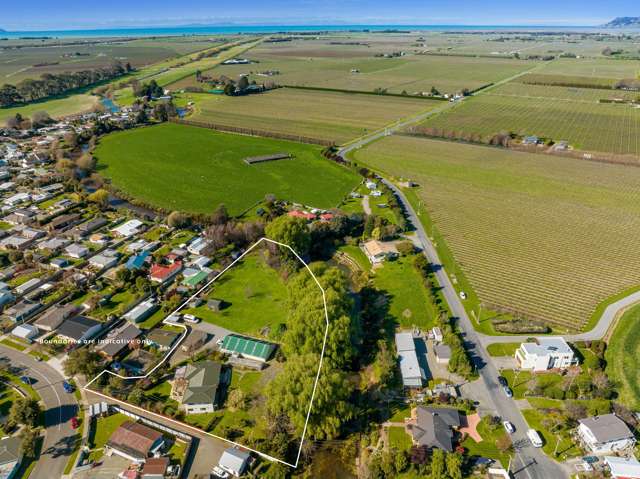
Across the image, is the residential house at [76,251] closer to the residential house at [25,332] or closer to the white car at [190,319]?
the residential house at [25,332]

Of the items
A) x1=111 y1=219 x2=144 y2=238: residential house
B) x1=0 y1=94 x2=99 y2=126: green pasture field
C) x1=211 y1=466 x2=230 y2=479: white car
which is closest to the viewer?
x1=211 y1=466 x2=230 y2=479: white car

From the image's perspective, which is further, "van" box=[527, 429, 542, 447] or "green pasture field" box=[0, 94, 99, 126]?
"green pasture field" box=[0, 94, 99, 126]

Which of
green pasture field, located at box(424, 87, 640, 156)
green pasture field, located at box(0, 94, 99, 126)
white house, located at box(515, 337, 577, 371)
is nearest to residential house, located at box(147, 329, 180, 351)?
white house, located at box(515, 337, 577, 371)

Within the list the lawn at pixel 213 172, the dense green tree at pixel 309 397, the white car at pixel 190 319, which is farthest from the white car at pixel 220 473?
the lawn at pixel 213 172

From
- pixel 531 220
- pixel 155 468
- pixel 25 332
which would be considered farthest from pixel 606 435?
pixel 25 332

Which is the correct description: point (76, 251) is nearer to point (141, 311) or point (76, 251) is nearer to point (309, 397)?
point (141, 311)

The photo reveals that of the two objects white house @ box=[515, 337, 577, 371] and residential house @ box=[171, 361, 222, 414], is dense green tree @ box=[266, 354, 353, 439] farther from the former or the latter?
white house @ box=[515, 337, 577, 371]

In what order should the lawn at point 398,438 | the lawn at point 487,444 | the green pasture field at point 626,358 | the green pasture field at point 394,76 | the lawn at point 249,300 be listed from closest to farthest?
the lawn at point 487,444 → the lawn at point 398,438 → the green pasture field at point 626,358 → the lawn at point 249,300 → the green pasture field at point 394,76
